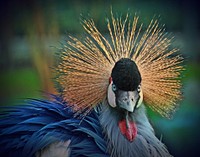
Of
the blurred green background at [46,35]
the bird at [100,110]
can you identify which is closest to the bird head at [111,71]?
the bird at [100,110]

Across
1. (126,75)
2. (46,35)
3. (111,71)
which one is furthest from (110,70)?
(46,35)

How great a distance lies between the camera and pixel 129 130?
62.0 inches

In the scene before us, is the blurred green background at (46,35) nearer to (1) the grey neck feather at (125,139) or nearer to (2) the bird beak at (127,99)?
(1) the grey neck feather at (125,139)

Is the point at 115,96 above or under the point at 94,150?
above

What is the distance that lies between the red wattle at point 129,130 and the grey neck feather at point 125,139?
31 millimetres

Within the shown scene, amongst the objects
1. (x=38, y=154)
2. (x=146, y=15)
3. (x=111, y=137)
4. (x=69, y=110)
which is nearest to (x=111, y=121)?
(x=111, y=137)

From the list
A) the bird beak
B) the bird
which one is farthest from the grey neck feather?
the bird beak

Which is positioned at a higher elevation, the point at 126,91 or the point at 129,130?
the point at 126,91

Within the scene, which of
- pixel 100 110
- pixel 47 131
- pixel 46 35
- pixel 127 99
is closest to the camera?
pixel 127 99

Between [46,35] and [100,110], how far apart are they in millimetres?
677

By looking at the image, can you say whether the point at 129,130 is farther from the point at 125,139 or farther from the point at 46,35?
the point at 46,35

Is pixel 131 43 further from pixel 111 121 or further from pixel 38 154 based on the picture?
pixel 38 154

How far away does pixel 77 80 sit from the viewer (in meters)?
1.65

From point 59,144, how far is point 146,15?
91 centimetres
